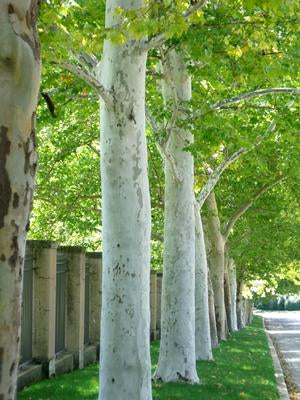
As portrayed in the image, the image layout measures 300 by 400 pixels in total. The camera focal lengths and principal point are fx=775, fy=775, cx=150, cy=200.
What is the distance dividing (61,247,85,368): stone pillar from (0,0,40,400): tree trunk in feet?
36.9

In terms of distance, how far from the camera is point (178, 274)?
1256cm

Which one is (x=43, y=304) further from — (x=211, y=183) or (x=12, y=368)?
(x=12, y=368)

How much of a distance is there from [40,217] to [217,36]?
15.9m

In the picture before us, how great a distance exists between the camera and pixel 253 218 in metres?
30.5

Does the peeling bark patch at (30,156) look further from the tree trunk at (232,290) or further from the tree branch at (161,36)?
the tree trunk at (232,290)

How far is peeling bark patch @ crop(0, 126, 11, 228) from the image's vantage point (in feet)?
11.4

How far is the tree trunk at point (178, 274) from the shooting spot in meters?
12.3

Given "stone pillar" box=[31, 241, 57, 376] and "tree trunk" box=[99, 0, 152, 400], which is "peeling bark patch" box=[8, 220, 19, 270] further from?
"stone pillar" box=[31, 241, 57, 376]

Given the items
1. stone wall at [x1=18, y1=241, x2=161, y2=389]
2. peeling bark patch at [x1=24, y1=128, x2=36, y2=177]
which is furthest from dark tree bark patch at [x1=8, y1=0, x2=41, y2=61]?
stone wall at [x1=18, y1=241, x2=161, y2=389]

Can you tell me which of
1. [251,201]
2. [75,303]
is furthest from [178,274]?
[251,201]

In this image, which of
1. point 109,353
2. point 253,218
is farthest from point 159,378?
point 253,218

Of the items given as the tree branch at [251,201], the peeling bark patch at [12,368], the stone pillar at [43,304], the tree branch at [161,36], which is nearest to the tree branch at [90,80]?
the tree branch at [161,36]

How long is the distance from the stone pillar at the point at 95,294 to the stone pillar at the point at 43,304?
4.38 meters

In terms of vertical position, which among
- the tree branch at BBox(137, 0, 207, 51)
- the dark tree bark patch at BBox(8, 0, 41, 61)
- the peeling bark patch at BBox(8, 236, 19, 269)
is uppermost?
the tree branch at BBox(137, 0, 207, 51)
